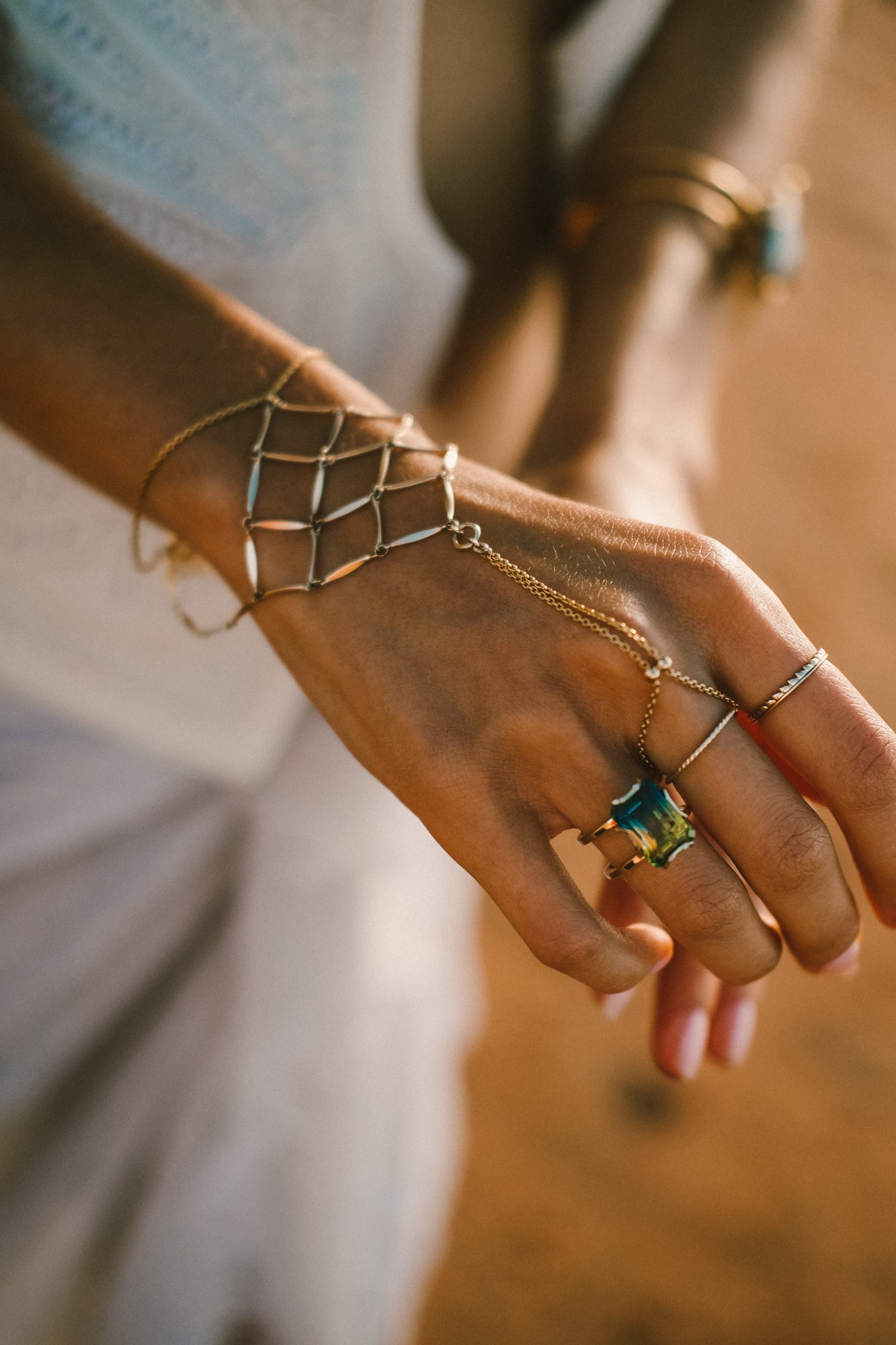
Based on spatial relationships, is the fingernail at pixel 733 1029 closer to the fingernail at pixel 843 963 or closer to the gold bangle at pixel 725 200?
the fingernail at pixel 843 963

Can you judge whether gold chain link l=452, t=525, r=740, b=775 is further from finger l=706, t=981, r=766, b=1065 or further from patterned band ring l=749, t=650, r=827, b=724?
finger l=706, t=981, r=766, b=1065

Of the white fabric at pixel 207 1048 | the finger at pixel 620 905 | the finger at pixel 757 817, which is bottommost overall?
the white fabric at pixel 207 1048

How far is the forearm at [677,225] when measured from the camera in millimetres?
987

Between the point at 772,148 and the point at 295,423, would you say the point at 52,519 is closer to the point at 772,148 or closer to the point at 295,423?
the point at 295,423

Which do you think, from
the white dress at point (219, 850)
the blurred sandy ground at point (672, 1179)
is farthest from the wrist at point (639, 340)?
the blurred sandy ground at point (672, 1179)

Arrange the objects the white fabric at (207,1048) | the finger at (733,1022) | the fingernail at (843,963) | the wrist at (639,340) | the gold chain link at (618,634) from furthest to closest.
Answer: the white fabric at (207,1048)
the wrist at (639,340)
the finger at (733,1022)
the fingernail at (843,963)
the gold chain link at (618,634)

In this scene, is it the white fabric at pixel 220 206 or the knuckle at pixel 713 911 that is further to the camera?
the white fabric at pixel 220 206

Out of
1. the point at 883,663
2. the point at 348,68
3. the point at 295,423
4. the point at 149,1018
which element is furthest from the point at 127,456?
the point at 883,663

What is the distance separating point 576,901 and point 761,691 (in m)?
0.20

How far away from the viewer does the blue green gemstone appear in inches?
23.1

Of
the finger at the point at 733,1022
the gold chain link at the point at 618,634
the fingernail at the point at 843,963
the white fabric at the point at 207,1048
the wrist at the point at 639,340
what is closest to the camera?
the gold chain link at the point at 618,634

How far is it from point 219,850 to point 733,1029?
0.79 meters

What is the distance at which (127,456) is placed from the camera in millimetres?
676

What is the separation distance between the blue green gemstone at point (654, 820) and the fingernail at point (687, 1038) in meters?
0.27
